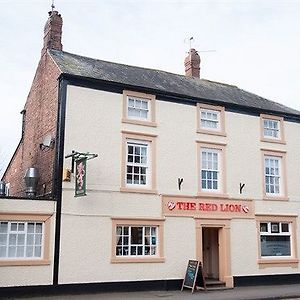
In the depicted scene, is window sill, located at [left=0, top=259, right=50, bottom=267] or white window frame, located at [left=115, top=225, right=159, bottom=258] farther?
white window frame, located at [left=115, top=225, right=159, bottom=258]

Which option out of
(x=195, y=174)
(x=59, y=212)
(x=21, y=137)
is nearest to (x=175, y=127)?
(x=195, y=174)

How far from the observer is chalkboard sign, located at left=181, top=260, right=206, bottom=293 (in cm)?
1716

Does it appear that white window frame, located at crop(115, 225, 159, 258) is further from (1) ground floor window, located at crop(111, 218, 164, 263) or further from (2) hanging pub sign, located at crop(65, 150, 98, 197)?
(2) hanging pub sign, located at crop(65, 150, 98, 197)

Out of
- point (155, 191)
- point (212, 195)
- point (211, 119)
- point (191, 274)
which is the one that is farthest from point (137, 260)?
point (211, 119)

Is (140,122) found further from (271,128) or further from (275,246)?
(275,246)

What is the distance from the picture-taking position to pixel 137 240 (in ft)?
57.2

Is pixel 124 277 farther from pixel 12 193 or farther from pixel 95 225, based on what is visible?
pixel 12 193

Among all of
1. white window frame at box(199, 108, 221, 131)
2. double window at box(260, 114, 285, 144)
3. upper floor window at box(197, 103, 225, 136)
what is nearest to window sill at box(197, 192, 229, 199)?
upper floor window at box(197, 103, 225, 136)

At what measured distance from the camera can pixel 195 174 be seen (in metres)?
18.9

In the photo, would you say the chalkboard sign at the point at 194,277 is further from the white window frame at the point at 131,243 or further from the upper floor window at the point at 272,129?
the upper floor window at the point at 272,129

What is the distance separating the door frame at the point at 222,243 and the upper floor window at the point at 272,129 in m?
4.68

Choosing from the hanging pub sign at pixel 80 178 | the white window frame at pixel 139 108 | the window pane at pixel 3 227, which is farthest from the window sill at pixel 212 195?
the window pane at pixel 3 227

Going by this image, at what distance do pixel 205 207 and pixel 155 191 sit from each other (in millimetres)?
2395

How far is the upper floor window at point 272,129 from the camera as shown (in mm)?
21203
